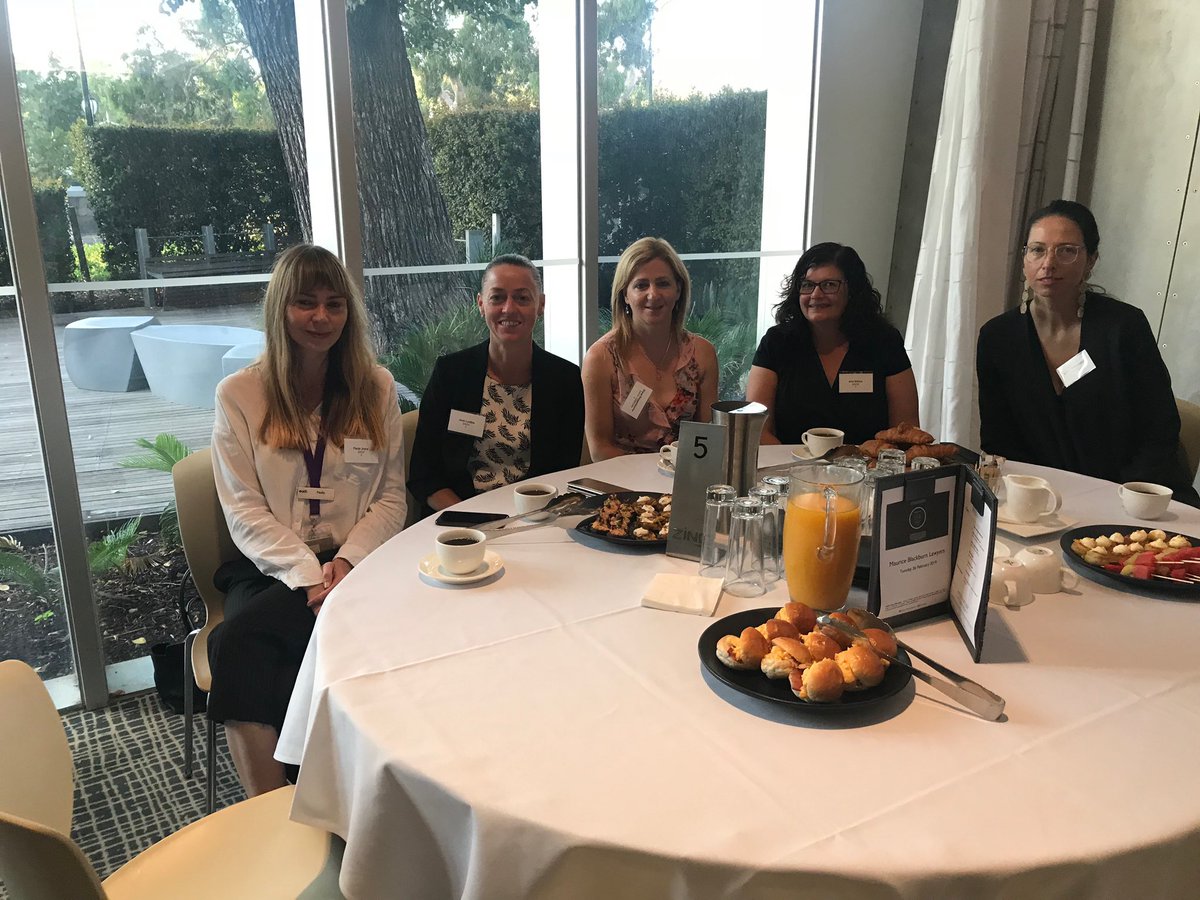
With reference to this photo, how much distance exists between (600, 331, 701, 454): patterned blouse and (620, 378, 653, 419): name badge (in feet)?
0.09

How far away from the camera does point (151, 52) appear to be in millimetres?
2600

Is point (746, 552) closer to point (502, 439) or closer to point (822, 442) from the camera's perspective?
point (822, 442)

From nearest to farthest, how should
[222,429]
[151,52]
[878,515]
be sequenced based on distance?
[878,515] → [222,429] → [151,52]

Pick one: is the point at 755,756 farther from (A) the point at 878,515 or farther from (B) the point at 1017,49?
(B) the point at 1017,49

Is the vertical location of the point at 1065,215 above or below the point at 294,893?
Answer: above

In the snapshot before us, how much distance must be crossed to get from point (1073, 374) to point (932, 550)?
1726 millimetres

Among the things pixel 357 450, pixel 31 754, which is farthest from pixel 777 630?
pixel 357 450

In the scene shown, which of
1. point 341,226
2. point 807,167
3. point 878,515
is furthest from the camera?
point 807,167

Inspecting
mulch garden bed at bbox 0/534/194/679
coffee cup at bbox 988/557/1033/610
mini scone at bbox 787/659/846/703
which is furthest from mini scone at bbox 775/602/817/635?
mulch garden bed at bbox 0/534/194/679

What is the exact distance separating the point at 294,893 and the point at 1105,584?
1372mm

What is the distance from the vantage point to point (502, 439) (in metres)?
2.56

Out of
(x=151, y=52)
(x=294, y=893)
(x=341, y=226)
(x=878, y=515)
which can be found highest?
(x=151, y=52)

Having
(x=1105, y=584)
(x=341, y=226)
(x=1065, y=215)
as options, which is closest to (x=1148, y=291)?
(x=1065, y=215)

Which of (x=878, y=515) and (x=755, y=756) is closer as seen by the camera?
(x=755, y=756)
